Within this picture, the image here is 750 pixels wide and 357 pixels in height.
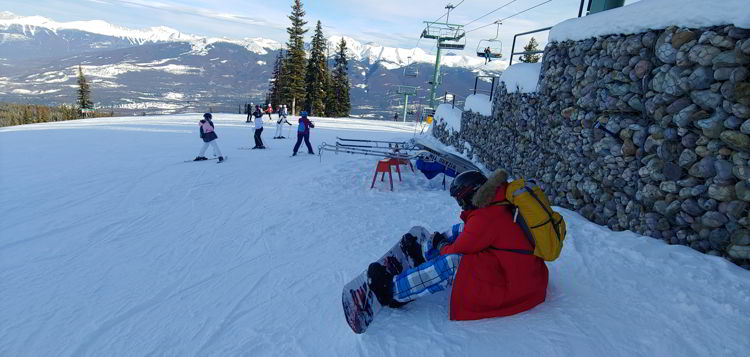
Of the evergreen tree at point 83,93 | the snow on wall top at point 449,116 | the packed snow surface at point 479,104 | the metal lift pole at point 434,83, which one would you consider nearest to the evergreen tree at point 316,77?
the metal lift pole at point 434,83

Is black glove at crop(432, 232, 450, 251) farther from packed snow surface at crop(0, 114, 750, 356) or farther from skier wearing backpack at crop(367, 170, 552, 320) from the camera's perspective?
packed snow surface at crop(0, 114, 750, 356)

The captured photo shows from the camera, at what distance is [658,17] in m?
4.88

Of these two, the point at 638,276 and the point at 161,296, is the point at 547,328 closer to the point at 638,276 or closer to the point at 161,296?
the point at 638,276

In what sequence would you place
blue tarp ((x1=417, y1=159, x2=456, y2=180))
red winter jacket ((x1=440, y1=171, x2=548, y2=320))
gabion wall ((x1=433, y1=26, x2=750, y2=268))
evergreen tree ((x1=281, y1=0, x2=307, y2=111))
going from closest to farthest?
red winter jacket ((x1=440, y1=171, x2=548, y2=320)), gabion wall ((x1=433, y1=26, x2=750, y2=268)), blue tarp ((x1=417, y1=159, x2=456, y2=180)), evergreen tree ((x1=281, y1=0, x2=307, y2=111))

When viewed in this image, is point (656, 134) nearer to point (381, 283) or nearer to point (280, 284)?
point (381, 283)

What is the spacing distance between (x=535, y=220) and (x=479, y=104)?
33.9 feet

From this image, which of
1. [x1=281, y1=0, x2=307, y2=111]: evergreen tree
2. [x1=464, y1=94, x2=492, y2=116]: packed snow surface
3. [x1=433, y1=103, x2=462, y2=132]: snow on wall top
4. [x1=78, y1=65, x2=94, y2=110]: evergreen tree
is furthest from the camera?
[x1=78, y1=65, x2=94, y2=110]: evergreen tree

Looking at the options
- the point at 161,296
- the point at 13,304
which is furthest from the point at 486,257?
the point at 13,304

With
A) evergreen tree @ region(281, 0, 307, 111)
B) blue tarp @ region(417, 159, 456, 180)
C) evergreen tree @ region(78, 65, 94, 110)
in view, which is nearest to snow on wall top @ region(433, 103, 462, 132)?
blue tarp @ region(417, 159, 456, 180)

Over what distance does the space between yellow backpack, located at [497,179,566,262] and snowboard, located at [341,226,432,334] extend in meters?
0.94

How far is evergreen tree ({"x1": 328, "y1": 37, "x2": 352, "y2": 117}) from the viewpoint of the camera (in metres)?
49.0

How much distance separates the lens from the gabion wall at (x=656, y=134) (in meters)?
3.89

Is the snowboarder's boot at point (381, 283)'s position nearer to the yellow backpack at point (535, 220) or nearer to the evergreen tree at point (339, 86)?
the yellow backpack at point (535, 220)

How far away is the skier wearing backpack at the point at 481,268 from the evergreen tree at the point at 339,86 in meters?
47.0
